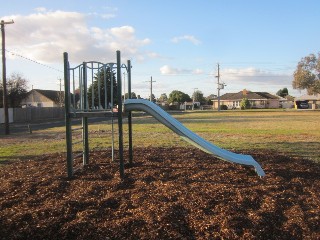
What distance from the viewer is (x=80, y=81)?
8773 millimetres

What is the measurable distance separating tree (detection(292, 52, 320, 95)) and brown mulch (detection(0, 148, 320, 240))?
72.5 m

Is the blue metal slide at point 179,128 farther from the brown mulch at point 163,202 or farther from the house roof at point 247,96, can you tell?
the house roof at point 247,96

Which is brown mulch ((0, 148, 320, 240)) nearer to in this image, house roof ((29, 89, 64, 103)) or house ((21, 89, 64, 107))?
house ((21, 89, 64, 107))

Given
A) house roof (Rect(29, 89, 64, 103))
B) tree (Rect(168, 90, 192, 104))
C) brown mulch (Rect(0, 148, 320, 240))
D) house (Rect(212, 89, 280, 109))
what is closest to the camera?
brown mulch (Rect(0, 148, 320, 240))

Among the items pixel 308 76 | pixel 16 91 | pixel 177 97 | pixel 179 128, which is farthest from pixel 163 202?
pixel 177 97

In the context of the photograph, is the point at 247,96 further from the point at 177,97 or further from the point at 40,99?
the point at 40,99

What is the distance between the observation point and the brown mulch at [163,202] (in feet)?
16.7

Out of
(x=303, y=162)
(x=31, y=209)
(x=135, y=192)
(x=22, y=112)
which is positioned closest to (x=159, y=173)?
(x=135, y=192)

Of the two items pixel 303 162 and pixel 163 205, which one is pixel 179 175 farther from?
pixel 303 162

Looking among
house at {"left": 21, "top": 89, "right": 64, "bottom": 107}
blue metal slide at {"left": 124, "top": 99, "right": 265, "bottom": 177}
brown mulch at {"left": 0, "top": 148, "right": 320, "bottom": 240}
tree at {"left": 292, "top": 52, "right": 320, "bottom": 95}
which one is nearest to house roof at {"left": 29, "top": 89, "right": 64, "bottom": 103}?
house at {"left": 21, "top": 89, "right": 64, "bottom": 107}

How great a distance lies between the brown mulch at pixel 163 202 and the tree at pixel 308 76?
72.5 metres

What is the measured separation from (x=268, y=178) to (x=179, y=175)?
1.83 m

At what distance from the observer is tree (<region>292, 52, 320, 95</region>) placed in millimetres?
77062

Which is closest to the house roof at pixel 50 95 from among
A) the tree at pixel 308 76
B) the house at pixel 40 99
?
the house at pixel 40 99
